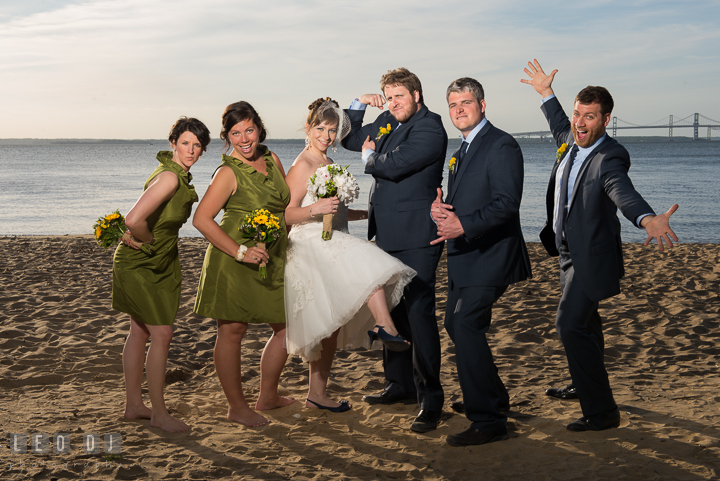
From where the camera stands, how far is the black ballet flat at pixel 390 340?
4.00 metres

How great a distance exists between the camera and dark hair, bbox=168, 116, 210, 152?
4441 mm

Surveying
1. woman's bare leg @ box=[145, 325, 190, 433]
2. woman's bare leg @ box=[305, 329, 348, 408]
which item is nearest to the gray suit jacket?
woman's bare leg @ box=[305, 329, 348, 408]

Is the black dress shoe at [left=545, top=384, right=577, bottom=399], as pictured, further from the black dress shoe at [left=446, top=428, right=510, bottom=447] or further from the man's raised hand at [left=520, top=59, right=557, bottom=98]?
the man's raised hand at [left=520, top=59, right=557, bottom=98]

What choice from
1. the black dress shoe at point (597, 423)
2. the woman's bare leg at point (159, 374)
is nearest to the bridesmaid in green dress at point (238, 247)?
the woman's bare leg at point (159, 374)

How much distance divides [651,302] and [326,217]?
5.92 meters

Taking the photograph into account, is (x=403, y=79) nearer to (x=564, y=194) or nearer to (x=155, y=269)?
(x=564, y=194)

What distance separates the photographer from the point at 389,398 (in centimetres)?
507

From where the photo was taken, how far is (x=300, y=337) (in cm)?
446

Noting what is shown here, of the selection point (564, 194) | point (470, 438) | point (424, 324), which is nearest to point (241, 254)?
point (424, 324)

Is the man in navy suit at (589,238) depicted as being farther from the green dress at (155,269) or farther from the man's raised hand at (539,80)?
the green dress at (155,269)

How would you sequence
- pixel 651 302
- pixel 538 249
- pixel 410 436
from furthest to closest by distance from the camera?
pixel 538 249 < pixel 651 302 < pixel 410 436

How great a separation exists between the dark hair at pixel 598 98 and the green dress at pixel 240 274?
2.30m

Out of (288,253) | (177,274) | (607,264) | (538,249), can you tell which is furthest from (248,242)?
A: (538,249)

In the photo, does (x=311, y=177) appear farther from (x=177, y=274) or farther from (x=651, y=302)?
(x=651, y=302)
